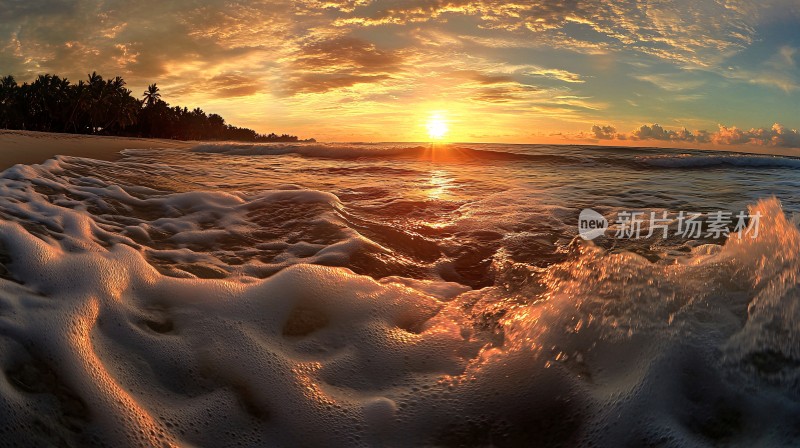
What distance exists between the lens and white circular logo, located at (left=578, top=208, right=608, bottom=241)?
4.69 metres

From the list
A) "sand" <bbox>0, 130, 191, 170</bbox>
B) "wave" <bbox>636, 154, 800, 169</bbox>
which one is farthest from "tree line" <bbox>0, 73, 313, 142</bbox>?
"wave" <bbox>636, 154, 800, 169</bbox>

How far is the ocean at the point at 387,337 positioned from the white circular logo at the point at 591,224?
33 cm

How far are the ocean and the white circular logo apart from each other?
1.10 ft

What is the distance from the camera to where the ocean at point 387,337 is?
72.8 inches

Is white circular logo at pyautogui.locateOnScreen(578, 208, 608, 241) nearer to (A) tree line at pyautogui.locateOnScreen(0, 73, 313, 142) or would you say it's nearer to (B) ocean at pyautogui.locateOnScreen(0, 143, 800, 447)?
(B) ocean at pyautogui.locateOnScreen(0, 143, 800, 447)

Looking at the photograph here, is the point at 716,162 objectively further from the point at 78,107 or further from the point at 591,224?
the point at 78,107

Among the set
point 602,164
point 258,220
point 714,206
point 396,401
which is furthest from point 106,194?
point 602,164

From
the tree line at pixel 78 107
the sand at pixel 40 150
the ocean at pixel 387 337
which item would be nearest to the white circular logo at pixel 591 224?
the ocean at pixel 387 337

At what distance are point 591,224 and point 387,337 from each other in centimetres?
346

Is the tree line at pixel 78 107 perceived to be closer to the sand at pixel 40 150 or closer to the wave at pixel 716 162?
the sand at pixel 40 150

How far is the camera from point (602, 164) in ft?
57.4

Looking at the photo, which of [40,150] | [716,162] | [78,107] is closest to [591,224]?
[40,150]

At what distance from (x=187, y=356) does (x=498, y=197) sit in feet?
19.2

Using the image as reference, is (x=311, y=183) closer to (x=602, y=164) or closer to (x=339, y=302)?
(x=339, y=302)
